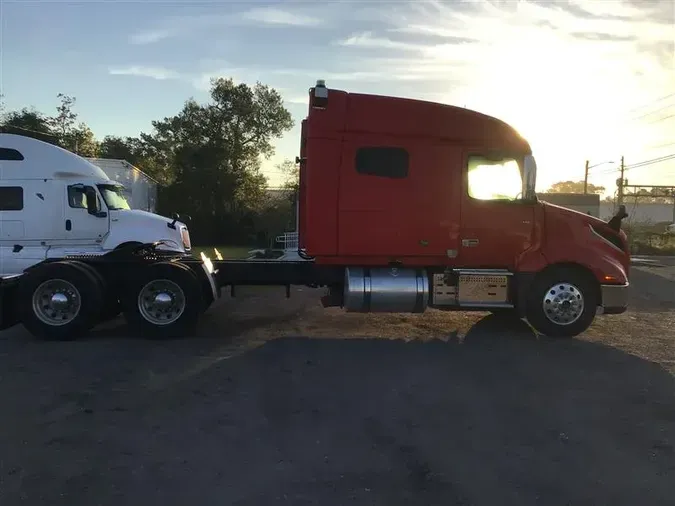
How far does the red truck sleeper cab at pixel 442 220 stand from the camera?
9023 millimetres

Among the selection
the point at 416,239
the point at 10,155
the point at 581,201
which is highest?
the point at 581,201

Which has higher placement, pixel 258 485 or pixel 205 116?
pixel 205 116

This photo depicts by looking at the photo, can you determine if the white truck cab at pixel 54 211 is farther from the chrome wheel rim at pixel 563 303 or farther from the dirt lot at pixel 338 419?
the chrome wheel rim at pixel 563 303

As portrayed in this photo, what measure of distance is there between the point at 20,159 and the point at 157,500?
33.4 feet

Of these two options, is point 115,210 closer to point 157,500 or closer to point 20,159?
point 20,159

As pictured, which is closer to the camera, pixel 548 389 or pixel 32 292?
pixel 548 389

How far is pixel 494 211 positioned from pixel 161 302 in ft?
17.2

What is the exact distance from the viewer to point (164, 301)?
29.5ft

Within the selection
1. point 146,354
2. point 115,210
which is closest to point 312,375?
point 146,354

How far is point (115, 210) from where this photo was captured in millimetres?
12391

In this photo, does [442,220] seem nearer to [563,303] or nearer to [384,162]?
[384,162]

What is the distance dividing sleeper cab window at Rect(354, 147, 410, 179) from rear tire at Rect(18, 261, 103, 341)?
170 inches

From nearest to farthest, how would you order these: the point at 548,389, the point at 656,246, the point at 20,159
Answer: the point at 548,389, the point at 20,159, the point at 656,246

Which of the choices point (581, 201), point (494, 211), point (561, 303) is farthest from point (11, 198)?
point (581, 201)
